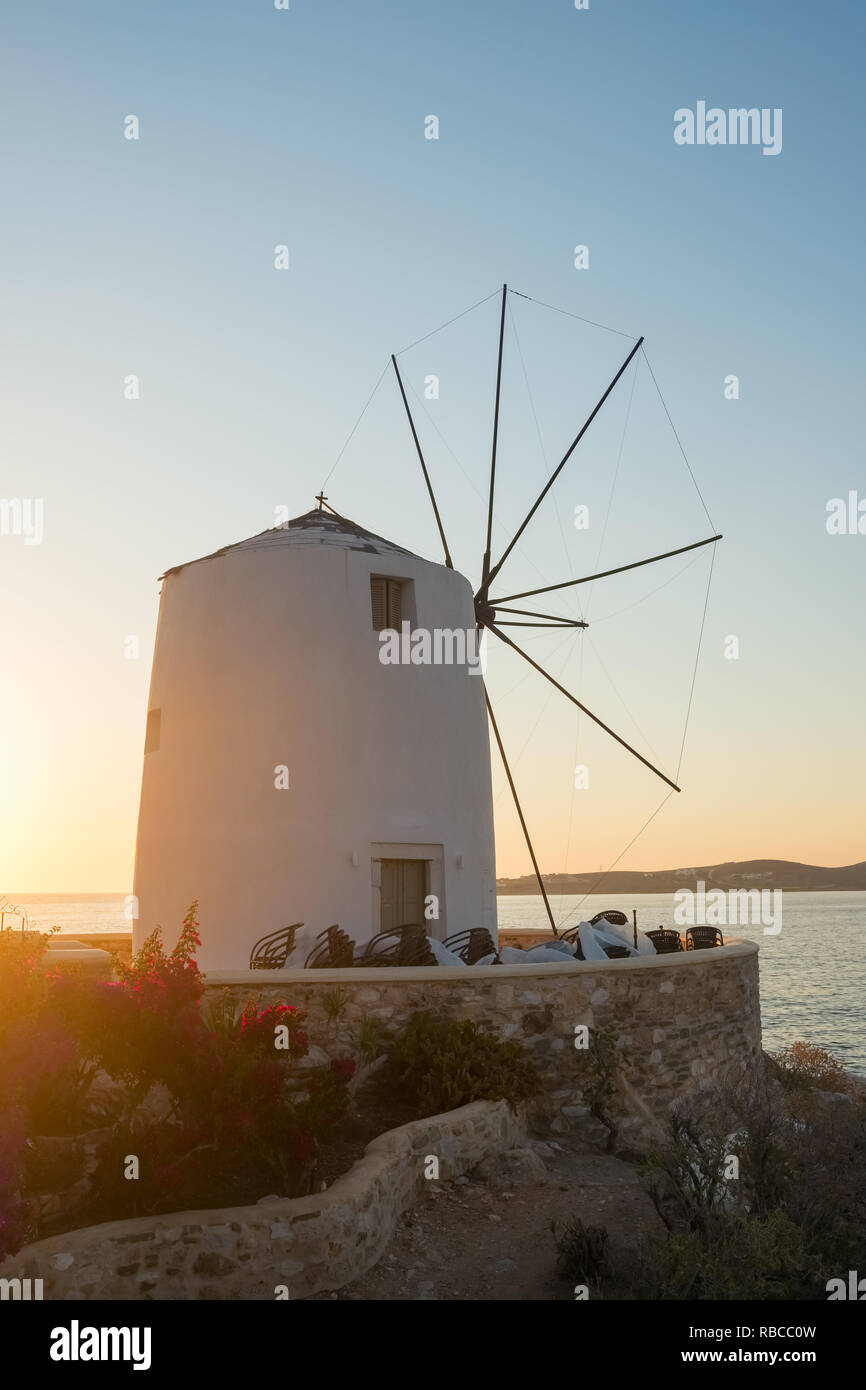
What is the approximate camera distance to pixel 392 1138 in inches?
409

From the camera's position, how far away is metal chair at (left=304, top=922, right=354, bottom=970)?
1540 cm

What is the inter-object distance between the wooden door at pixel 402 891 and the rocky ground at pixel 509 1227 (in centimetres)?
541

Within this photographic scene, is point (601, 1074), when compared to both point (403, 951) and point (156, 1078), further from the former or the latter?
point (156, 1078)

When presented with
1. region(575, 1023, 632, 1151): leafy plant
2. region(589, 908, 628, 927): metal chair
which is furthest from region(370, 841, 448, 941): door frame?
region(575, 1023, 632, 1151): leafy plant

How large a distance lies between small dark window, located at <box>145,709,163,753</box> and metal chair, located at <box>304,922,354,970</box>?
14.3ft

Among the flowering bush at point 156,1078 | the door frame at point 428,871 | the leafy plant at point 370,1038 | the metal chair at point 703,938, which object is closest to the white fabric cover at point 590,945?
the door frame at point 428,871

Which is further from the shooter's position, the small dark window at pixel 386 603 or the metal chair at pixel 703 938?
the metal chair at pixel 703 938

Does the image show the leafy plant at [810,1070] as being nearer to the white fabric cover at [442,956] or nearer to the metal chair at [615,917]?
the metal chair at [615,917]

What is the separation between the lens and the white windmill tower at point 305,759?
1633 centimetres

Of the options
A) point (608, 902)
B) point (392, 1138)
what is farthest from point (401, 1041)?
point (608, 902)

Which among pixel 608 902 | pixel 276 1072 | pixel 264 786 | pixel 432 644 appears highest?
pixel 432 644
